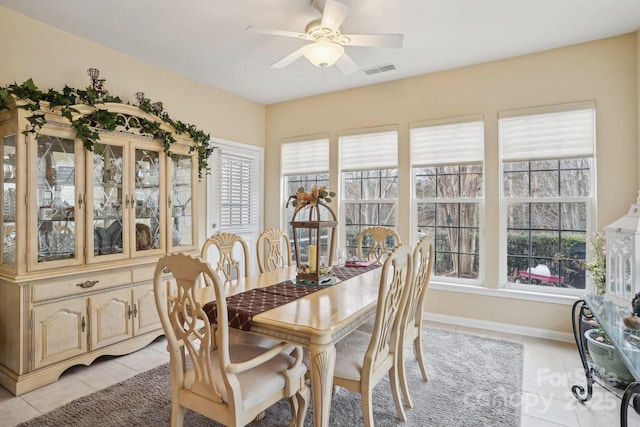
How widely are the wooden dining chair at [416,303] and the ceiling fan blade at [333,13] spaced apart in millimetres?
1558

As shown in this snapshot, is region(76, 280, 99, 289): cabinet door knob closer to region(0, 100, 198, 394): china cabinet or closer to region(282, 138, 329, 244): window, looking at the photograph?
region(0, 100, 198, 394): china cabinet

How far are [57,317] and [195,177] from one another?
5.77 feet

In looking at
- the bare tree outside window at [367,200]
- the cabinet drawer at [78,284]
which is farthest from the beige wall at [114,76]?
the bare tree outside window at [367,200]

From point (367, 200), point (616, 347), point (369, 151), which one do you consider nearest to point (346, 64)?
point (369, 151)

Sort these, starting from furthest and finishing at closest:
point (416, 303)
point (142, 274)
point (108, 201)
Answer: point (142, 274) → point (108, 201) → point (416, 303)

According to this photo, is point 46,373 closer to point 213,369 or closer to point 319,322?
point 213,369

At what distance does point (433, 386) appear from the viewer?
2492 millimetres

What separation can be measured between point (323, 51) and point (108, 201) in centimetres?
224

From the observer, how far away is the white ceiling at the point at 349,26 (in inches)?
103

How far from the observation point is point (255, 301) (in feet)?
6.61

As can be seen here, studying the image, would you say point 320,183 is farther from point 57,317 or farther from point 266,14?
point 57,317

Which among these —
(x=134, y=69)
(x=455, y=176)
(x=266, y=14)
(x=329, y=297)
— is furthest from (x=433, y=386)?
(x=134, y=69)

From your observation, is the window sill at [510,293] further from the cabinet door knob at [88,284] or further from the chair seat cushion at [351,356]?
the cabinet door knob at [88,284]

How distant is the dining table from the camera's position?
5.25 feet
